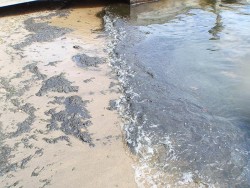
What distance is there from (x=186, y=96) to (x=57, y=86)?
2.54 m

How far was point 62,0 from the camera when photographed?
39.4ft

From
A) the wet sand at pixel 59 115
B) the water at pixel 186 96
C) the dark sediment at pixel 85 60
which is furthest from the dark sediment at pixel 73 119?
the dark sediment at pixel 85 60

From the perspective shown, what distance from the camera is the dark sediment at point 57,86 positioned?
5.68 meters

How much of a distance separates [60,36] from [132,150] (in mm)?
5431

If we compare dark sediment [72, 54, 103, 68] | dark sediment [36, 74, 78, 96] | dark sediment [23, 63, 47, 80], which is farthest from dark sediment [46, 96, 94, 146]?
dark sediment [72, 54, 103, 68]

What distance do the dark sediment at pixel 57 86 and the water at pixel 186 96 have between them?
1.08 meters

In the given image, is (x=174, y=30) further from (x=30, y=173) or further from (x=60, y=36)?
(x=30, y=173)

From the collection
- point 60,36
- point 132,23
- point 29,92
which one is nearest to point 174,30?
point 132,23

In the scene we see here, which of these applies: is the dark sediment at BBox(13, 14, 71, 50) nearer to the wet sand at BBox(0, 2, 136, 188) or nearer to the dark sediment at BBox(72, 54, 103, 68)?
the wet sand at BBox(0, 2, 136, 188)

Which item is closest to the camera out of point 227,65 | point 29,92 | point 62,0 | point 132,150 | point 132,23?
point 132,150

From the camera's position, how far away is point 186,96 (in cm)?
535

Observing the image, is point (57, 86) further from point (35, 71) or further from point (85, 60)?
point (85, 60)

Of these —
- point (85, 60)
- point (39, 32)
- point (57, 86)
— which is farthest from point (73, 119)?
point (39, 32)

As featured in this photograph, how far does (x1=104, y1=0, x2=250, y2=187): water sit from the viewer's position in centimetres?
382
